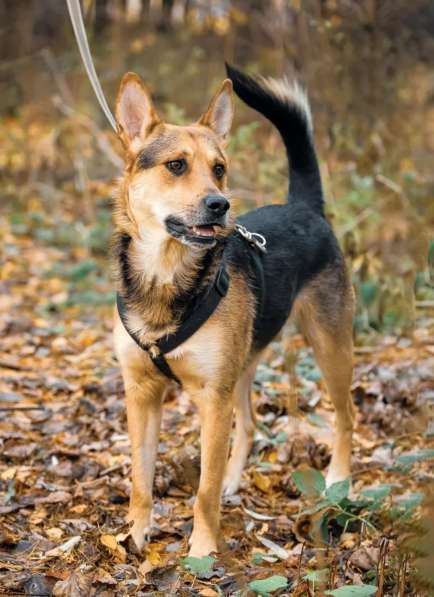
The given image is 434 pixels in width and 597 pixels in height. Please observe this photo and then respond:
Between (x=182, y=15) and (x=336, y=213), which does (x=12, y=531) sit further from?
(x=182, y=15)

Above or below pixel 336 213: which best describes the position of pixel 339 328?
below

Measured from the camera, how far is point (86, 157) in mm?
11031

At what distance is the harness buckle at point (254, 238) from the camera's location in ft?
13.2

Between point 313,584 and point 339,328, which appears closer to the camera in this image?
point 313,584

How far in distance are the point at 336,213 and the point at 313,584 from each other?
395cm

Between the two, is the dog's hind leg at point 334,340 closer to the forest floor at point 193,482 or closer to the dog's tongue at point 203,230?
the forest floor at point 193,482

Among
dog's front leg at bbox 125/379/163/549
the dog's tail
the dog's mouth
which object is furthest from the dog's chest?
the dog's tail

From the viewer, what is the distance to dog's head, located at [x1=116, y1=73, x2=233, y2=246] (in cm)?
353

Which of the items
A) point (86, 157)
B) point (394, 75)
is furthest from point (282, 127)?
point (86, 157)

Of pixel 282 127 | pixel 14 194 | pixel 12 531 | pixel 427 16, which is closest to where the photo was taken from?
pixel 12 531

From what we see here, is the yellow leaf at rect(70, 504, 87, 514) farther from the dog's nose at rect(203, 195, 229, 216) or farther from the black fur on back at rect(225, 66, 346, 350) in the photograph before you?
the dog's nose at rect(203, 195, 229, 216)

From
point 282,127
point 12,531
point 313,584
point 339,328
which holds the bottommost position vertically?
point 12,531

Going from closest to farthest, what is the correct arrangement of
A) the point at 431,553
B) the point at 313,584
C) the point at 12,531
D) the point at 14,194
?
the point at 431,553 < the point at 313,584 < the point at 12,531 < the point at 14,194

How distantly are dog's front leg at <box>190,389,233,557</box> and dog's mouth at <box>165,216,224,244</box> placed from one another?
69 centimetres
